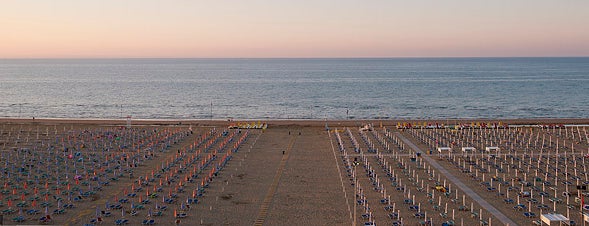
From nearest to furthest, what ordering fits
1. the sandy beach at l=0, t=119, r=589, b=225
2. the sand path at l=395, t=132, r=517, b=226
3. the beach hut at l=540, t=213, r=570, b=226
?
the beach hut at l=540, t=213, r=570, b=226
the sand path at l=395, t=132, r=517, b=226
the sandy beach at l=0, t=119, r=589, b=225

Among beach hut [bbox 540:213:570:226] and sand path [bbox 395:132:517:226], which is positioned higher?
beach hut [bbox 540:213:570:226]

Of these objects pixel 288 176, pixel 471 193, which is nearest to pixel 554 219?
pixel 471 193

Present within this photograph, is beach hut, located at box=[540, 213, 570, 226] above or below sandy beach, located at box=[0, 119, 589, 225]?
above

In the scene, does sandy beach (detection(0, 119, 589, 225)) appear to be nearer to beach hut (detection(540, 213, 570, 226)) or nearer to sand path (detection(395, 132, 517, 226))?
sand path (detection(395, 132, 517, 226))

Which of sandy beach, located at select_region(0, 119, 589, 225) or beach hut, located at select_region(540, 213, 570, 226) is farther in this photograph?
sandy beach, located at select_region(0, 119, 589, 225)

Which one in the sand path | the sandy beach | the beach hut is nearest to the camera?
the beach hut

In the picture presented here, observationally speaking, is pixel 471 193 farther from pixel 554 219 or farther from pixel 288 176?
pixel 288 176

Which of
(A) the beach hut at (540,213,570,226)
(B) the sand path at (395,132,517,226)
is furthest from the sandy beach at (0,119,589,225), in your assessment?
(A) the beach hut at (540,213,570,226)
